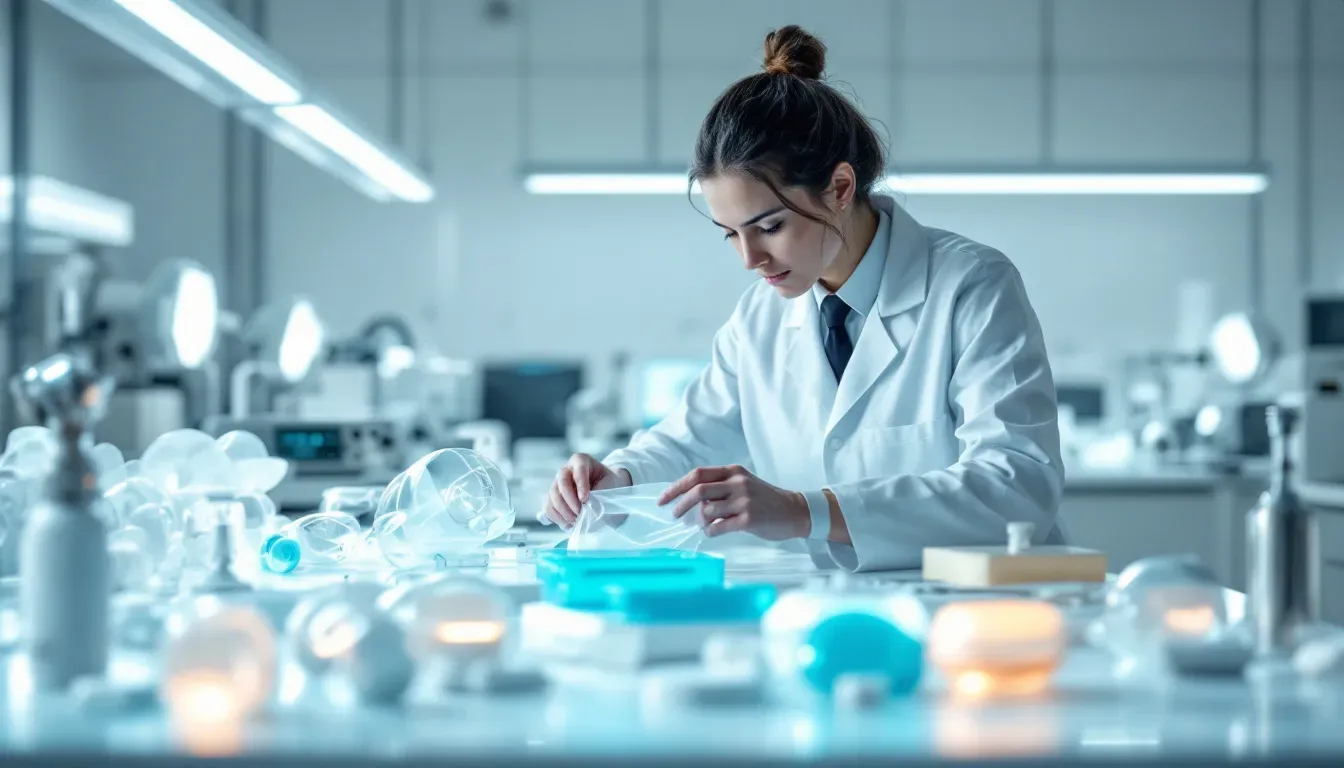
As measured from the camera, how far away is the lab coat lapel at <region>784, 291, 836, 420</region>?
73.2 inches

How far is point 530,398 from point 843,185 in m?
4.80

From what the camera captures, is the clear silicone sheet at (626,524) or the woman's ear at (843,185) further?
the woman's ear at (843,185)

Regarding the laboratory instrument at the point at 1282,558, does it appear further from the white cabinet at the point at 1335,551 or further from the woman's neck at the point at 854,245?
the white cabinet at the point at 1335,551

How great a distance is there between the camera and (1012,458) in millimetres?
1550

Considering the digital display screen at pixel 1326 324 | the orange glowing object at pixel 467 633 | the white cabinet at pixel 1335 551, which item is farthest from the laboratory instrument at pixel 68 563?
the digital display screen at pixel 1326 324

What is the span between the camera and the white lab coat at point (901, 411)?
1.51 meters

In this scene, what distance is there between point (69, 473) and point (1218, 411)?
4.24 m

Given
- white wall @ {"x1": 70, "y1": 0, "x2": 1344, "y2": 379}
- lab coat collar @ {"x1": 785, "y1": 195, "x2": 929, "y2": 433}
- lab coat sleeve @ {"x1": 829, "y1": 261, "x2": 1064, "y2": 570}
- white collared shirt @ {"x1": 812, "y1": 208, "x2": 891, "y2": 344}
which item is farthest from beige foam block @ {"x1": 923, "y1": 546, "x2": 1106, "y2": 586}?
white wall @ {"x1": 70, "y1": 0, "x2": 1344, "y2": 379}

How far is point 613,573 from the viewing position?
1.16 m

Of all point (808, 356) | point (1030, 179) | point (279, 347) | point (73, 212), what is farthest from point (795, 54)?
point (73, 212)

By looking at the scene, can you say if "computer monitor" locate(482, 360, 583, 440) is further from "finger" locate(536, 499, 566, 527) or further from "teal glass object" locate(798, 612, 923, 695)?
"teal glass object" locate(798, 612, 923, 695)

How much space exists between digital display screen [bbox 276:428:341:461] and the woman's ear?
5.72 feet

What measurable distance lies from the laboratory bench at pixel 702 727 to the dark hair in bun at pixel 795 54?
1156 millimetres

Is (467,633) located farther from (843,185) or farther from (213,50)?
(213,50)
